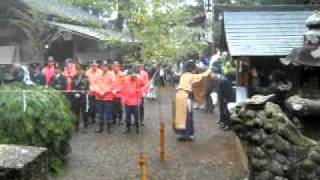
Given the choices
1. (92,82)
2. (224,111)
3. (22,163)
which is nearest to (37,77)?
(92,82)

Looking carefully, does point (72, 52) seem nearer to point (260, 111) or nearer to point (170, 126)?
point (170, 126)

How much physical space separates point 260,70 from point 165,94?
12897mm

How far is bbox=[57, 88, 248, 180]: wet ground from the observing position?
962 cm

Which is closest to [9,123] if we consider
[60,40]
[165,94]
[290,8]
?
[290,8]

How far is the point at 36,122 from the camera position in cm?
938

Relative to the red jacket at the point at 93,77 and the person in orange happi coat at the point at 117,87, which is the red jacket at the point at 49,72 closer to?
the red jacket at the point at 93,77

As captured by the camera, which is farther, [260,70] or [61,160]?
[260,70]

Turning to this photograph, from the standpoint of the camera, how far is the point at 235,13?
1200 centimetres

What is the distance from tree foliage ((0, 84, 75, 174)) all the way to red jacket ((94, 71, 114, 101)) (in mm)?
3586

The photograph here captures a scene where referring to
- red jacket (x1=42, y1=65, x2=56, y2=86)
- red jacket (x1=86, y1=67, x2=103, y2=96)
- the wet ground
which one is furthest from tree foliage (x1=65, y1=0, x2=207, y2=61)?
red jacket (x1=42, y1=65, x2=56, y2=86)

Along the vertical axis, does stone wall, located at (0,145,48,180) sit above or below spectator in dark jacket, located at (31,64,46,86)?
below

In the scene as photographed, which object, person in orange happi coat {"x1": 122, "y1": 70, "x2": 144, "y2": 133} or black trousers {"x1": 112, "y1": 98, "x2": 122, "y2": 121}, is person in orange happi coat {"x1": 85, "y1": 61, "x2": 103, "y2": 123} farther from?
person in orange happi coat {"x1": 122, "y1": 70, "x2": 144, "y2": 133}

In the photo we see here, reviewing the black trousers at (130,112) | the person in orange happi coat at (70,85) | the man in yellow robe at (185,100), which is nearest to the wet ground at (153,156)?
the black trousers at (130,112)

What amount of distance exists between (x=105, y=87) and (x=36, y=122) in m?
4.46
